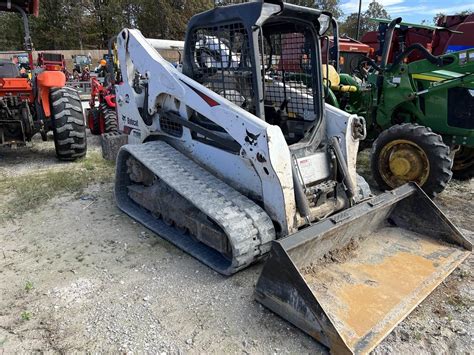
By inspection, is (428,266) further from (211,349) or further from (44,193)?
(44,193)

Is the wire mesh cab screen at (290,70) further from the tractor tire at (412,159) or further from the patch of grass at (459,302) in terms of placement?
the patch of grass at (459,302)

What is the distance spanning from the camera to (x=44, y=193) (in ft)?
16.9

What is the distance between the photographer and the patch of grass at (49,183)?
4.84 meters

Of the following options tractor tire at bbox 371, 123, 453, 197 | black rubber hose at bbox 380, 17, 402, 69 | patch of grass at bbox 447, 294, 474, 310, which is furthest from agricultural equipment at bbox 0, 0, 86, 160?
patch of grass at bbox 447, 294, 474, 310

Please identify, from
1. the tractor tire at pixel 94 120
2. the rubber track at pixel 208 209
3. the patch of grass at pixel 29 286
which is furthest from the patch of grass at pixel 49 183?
the tractor tire at pixel 94 120

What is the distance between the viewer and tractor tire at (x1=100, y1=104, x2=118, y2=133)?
25.8 feet

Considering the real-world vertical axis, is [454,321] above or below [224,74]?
below

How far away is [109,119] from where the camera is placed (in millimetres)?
7926

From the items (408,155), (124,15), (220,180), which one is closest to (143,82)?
(220,180)

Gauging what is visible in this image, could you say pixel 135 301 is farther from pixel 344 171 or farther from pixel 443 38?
pixel 443 38

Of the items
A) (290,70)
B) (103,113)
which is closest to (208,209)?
(290,70)

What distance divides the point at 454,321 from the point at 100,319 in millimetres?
2416

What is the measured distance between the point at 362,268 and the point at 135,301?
5.70 feet

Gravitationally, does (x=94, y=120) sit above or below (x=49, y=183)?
above
